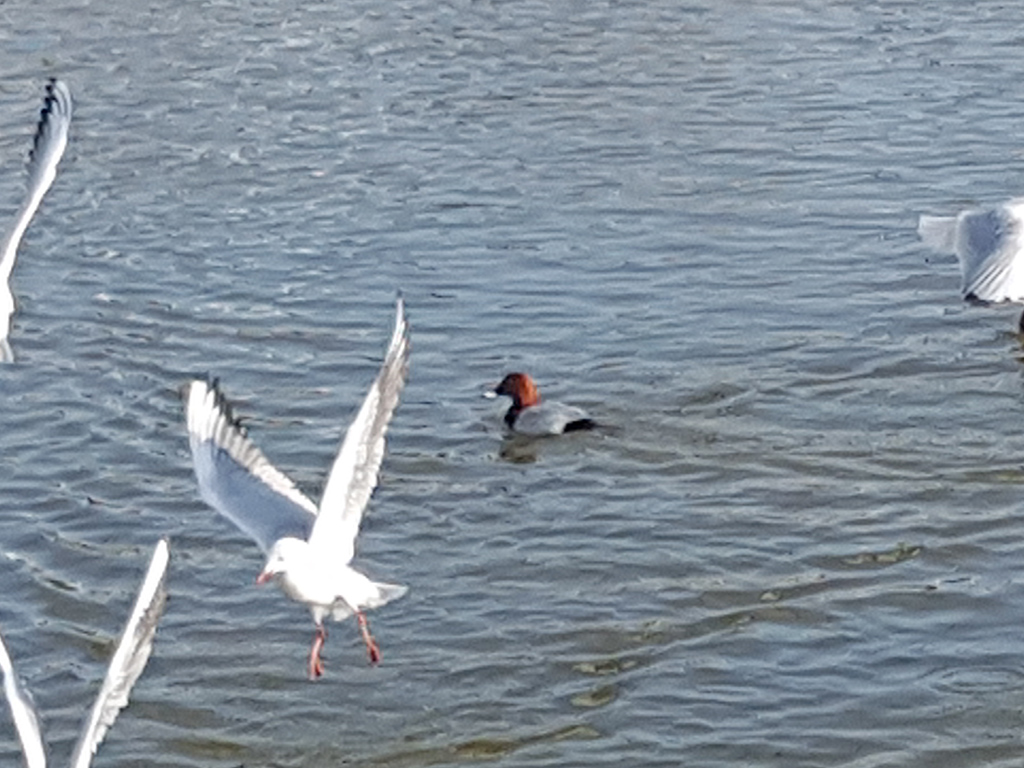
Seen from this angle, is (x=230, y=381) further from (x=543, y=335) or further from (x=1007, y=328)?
(x=1007, y=328)

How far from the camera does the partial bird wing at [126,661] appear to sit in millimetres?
6605

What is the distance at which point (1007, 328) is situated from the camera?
1188 cm

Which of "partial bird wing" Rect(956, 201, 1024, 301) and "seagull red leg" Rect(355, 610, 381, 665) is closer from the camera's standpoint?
"seagull red leg" Rect(355, 610, 381, 665)

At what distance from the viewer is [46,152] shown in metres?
9.23

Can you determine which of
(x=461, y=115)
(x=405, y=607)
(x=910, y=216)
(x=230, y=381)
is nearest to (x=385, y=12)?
(x=461, y=115)

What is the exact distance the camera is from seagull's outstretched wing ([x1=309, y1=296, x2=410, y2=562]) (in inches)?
298

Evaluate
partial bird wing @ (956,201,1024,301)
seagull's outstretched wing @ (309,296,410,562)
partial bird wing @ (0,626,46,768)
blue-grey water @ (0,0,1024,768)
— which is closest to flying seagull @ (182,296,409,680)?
seagull's outstretched wing @ (309,296,410,562)

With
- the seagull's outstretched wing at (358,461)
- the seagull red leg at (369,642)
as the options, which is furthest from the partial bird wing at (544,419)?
the seagull's outstretched wing at (358,461)

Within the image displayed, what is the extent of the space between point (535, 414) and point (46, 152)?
2229mm

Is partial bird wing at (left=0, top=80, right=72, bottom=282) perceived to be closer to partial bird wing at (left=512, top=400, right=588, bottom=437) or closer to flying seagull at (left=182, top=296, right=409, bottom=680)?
flying seagull at (left=182, top=296, right=409, bottom=680)

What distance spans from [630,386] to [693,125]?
3673 mm

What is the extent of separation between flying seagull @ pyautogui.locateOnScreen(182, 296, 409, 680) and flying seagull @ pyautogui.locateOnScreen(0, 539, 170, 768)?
0.86 m

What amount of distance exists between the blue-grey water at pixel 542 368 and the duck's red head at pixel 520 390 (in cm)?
12

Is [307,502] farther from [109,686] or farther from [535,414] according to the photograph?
[535,414]
